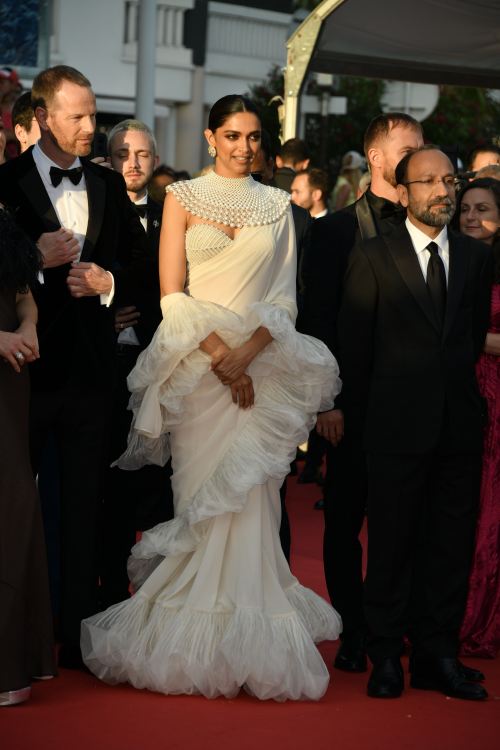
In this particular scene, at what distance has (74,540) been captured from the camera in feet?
18.7

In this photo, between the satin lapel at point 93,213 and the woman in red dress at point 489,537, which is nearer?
the satin lapel at point 93,213

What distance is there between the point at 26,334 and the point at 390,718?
190 centimetres

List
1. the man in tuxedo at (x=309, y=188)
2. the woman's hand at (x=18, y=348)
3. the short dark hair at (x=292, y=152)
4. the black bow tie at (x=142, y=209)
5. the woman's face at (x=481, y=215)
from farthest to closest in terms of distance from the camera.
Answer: the short dark hair at (x=292, y=152) < the man in tuxedo at (x=309, y=188) < the black bow tie at (x=142, y=209) < the woman's face at (x=481, y=215) < the woman's hand at (x=18, y=348)

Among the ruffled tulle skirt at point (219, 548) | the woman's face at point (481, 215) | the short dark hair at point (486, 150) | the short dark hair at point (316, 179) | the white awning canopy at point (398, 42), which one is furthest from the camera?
the short dark hair at point (316, 179)

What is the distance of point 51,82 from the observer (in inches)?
223

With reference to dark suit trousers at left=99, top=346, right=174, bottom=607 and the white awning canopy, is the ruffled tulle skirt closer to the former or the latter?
dark suit trousers at left=99, top=346, right=174, bottom=607

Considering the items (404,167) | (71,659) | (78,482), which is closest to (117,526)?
(78,482)

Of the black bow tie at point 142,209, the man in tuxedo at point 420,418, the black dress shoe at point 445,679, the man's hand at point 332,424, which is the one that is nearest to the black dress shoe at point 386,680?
the man in tuxedo at point 420,418

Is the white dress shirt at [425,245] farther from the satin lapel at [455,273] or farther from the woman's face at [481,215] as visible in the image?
the woman's face at [481,215]

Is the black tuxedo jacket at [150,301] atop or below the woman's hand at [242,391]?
atop

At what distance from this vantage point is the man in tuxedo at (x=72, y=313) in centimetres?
560

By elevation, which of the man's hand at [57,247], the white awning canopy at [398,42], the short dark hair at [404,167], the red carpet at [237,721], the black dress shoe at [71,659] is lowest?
the black dress shoe at [71,659]

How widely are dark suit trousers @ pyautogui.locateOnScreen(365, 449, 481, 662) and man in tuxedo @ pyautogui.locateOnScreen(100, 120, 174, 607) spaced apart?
3.68 feet

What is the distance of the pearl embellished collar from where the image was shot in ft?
18.1
